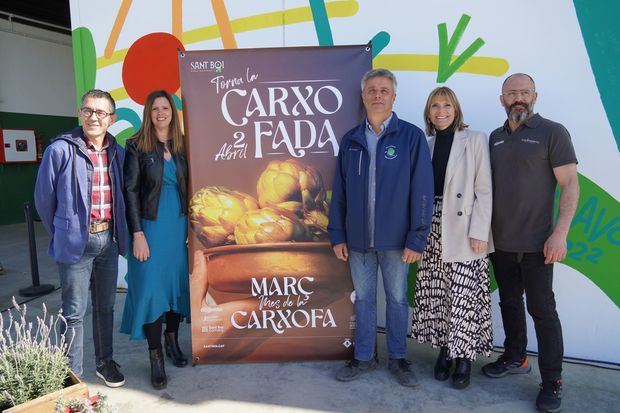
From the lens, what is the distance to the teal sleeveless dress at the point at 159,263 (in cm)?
249

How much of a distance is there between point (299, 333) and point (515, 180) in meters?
1.56

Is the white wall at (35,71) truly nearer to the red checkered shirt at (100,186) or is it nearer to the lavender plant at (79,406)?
the red checkered shirt at (100,186)

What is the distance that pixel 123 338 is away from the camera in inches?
126

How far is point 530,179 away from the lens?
222cm

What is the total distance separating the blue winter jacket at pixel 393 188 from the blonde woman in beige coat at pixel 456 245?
0.15 meters

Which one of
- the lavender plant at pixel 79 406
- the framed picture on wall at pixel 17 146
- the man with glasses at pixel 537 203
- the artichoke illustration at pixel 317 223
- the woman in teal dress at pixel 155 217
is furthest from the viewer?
the framed picture on wall at pixel 17 146

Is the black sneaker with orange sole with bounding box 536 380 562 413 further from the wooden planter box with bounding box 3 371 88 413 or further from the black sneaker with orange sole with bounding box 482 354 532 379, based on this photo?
the wooden planter box with bounding box 3 371 88 413

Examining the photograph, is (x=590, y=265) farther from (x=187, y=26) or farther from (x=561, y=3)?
(x=187, y=26)

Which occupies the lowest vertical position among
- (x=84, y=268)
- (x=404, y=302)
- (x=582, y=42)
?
(x=404, y=302)

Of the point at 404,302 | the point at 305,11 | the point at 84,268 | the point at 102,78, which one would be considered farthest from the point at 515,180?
the point at 102,78

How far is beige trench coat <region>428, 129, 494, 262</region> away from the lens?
231 centimetres

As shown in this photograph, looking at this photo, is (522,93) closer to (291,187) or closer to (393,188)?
(393,188)

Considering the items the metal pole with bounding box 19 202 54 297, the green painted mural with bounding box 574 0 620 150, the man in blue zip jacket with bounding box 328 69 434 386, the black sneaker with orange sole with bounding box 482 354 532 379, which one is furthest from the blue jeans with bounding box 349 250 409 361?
the metal pole with bounding box 19 202 54 297

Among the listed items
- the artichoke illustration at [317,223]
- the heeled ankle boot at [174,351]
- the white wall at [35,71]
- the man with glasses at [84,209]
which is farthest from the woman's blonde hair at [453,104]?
the white wall at [35,71]
